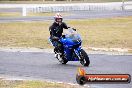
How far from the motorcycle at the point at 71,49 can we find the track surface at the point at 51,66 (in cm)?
24

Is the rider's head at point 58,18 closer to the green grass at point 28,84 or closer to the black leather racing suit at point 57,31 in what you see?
the black leather racing suit at point 57,31

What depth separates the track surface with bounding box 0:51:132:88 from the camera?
14367 mm

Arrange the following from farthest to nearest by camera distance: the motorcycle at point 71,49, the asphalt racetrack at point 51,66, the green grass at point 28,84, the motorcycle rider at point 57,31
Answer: the motorcycle rider at point 57,31
the motorcycle at point 71,49
the asphalt racetrack at point 51,66
the green grass at point 28,84

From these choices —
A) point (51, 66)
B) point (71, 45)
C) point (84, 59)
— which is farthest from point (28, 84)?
point (71, 45)

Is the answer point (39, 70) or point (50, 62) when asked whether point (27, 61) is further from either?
point (39, 70)

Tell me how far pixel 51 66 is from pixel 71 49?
854mm

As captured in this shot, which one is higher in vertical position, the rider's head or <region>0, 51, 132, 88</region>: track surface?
the rider's head

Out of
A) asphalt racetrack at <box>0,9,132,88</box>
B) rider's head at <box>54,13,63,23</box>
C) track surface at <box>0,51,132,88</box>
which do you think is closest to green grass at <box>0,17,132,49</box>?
asphalt racetrack at <box>0,9,132,88</box>

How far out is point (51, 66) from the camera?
1658 cm

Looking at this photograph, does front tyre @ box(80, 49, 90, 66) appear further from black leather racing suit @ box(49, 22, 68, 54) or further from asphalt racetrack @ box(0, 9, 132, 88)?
black leather racing suit @ box(49, 22, 68, 54)

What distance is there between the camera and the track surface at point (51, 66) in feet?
47.1

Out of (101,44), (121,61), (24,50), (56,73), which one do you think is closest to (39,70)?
(56,73)

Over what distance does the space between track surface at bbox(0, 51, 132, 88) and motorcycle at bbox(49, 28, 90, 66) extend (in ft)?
0.79

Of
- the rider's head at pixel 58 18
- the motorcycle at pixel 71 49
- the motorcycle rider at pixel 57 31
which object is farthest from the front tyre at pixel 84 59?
the rider's head at pixel 58 18
